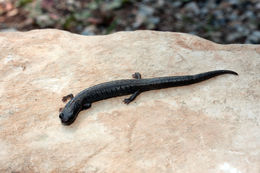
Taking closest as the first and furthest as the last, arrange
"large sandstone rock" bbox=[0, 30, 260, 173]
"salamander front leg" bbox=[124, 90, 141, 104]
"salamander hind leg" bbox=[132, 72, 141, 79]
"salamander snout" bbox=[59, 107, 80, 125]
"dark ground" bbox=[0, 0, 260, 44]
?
1. "large sandstone rock" bbox=[0, 30, 260, 173]
2. "salamander snout" bbox=[59, 107, 80, 125]
3. "salamander front leg" bbox=[124, 90, 141, 104]
4. "salamander hind leg" bbox=[132, 72, 141, 79]
5. "dark ground" bbox=[0, 0, 260, 44]

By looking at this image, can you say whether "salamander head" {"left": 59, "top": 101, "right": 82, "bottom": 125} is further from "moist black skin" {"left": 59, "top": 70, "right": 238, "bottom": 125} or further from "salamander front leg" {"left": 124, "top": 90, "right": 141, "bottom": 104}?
"salamander front leg" {"left": 124, "top": 90, "right": 141, "bottom": 104}

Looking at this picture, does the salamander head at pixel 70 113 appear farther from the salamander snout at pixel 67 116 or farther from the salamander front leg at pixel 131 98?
the salamander front leg at pixel 131 98

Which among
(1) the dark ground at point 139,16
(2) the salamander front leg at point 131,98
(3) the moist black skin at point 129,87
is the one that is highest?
(3) the moist black skin at point 129,87

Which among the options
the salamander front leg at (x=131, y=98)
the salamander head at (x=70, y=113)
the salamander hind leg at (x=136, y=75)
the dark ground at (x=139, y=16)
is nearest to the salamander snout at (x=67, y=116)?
the salamander head at (x=70, y=113)

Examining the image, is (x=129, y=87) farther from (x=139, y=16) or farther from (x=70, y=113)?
(x=139, y=16)

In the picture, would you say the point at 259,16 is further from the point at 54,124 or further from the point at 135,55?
the point at 54,124

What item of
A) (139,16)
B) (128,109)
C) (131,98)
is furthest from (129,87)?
(139,16)

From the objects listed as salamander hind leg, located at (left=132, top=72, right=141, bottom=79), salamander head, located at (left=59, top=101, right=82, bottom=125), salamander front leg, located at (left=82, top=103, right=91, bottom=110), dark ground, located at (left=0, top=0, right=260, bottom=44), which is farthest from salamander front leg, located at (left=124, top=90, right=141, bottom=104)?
dark ground, located at (left=0, top=0, right=260, bottom=44)
